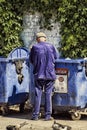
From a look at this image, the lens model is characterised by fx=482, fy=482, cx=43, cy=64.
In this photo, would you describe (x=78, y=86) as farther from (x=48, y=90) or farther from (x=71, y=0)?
(x=71, y=0)

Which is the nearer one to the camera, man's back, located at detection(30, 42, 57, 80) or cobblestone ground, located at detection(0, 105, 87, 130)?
cobblestone ground, located at detection(0, 105, 87, 130)

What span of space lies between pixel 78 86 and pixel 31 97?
107cm

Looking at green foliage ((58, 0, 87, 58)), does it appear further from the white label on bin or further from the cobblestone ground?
the white label on bin

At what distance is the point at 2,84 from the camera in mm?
9836

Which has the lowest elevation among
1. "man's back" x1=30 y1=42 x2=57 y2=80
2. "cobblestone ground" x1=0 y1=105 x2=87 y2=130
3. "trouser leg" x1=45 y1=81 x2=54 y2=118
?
"cobblestone ground" x1=0 y1=105 x2=87 y2=130

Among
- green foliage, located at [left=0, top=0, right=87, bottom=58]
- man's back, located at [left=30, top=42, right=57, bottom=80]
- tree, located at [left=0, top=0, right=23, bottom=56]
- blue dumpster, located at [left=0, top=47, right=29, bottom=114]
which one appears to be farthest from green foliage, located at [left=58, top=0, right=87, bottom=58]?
man's back, located at [left=30, top=42, right=57, bottom=80]

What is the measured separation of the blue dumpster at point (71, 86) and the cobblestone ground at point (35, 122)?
0.25 metres

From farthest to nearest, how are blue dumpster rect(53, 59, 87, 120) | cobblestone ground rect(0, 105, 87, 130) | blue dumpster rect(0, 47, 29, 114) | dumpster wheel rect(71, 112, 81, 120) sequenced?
blue dumpster rect(0, 47, 29, 114) → dumpster wheel rect(71, 112, 81, 120) → blue dumpster rect(53, 59, 87, 120) → cobblestone ground rect(0, 105, 87, 130)

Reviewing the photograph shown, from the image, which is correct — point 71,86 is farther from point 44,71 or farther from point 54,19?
point 54,19

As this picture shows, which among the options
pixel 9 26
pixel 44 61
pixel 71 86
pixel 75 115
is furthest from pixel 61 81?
pixel 9 26

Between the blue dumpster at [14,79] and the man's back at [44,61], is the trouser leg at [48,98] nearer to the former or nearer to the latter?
the man's back at [44,61]

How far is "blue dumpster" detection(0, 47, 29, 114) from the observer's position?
9.82m

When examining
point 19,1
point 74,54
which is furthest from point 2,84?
point 19,1

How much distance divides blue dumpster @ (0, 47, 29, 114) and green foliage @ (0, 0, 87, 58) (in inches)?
Answer: 74.1
